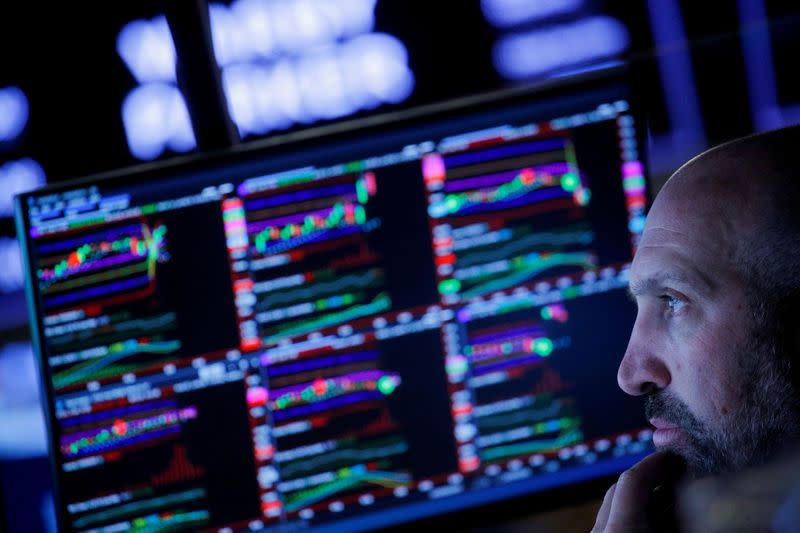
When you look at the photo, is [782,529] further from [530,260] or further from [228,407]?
[228,407]

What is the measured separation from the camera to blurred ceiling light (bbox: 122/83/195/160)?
1597 millimetres

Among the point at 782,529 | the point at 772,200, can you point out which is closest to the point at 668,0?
the point at 772,200

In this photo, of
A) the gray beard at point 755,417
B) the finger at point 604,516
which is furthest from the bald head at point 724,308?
the finger at point 604,516

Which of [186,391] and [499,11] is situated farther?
[499,11]

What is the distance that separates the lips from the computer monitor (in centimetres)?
26

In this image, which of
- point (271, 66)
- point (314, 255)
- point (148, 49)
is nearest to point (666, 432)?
point (314, 255)

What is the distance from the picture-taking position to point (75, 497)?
3.88 ft

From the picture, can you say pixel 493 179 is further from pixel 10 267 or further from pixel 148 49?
pixel 10 267

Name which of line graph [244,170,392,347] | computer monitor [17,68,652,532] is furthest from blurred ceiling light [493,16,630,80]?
line graph [244,170,392,347]

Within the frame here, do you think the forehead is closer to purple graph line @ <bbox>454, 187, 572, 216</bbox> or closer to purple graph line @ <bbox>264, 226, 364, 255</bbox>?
purple graph line @ <bbox>454, 187, 572, 216</bbox>

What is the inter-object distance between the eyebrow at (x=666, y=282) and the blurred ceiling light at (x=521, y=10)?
0.84 meters

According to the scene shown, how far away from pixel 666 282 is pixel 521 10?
0.91m

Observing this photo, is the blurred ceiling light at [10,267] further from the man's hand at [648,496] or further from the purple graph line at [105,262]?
the man's hand at [648,496]

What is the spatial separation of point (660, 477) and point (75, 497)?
0.83 metres
